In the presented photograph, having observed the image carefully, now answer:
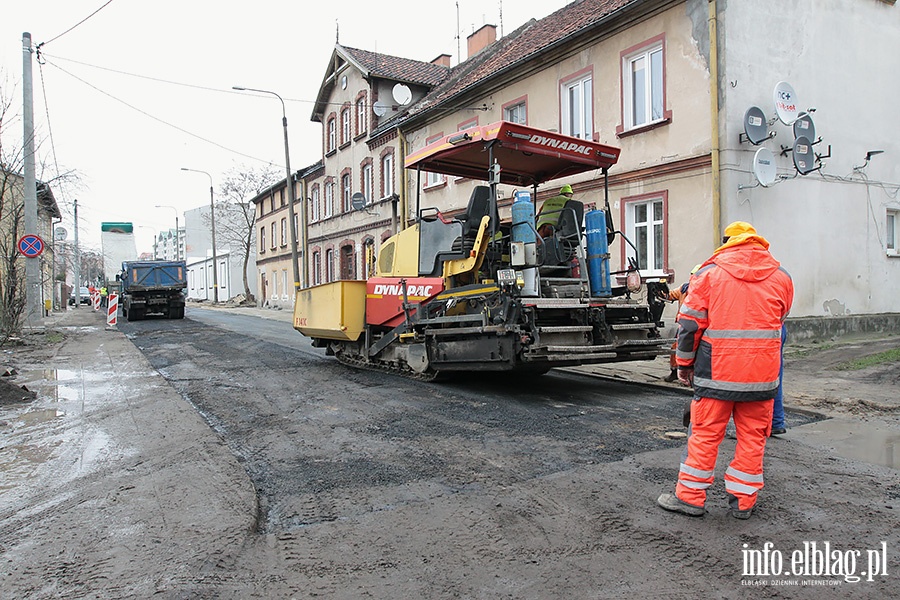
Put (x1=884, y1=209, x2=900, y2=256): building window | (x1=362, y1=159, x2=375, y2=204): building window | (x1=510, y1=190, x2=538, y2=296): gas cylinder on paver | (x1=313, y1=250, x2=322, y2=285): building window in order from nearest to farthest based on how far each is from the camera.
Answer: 1. (x1=510, y1=190, x2=538, y2=296): gas cylinder on paver
2. (x1=884, y1=209, x2=900, y2=256): building window
3. (x1=362, y1=159, x2=375, y2=204): building window
4. (x1=313, y1=250, x2=322, y2=285): building window

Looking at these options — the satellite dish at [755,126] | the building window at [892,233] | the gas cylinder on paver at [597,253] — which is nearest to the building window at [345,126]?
the satellite dish at [755,126]

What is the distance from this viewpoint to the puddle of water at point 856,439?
4.84 metres

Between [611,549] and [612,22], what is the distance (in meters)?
12.9

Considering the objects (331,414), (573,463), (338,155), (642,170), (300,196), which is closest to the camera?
(573,463)

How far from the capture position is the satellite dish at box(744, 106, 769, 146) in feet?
37.5

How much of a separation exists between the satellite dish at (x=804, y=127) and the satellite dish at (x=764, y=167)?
3.43 feet

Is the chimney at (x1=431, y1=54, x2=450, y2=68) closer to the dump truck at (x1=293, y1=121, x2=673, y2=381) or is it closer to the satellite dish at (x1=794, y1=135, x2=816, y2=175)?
the satellite dish at (x1=794, y1=135, x2=816, y2=175)

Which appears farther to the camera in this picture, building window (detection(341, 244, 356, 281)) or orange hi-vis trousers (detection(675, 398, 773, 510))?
building window (detection(341, 244, 356, 281))

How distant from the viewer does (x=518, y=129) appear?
7.09 meters

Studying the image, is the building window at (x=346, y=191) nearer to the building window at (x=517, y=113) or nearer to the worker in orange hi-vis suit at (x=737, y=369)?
the building window at (x=517, y=113)

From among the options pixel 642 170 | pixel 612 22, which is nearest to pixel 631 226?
pixel 642 170

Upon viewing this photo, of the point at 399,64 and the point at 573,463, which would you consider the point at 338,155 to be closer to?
the point at 399,64

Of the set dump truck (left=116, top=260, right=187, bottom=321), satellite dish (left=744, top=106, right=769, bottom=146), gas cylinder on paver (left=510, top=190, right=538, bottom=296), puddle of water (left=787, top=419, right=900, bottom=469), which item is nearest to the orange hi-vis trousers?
puddle of water (left=787, top=419, right=900, bottom=469)

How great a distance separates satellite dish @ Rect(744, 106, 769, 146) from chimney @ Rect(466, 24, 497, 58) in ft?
48.8
